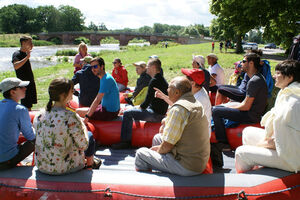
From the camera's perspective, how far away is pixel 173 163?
271 cm

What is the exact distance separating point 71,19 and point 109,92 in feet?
313

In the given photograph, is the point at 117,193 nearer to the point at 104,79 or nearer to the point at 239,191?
the point at 239,191

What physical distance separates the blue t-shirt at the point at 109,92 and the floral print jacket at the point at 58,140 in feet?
5.30

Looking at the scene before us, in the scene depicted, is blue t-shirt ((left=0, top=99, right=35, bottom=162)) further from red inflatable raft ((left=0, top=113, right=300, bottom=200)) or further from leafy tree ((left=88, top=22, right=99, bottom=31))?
leafy tree ((left=88, top=22, right=99, bottom=31))

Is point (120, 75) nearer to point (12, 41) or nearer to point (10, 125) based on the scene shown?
point (10, 125)

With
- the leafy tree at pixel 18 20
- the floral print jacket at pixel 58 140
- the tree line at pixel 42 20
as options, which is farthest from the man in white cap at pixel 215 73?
the leafy tree at pixel 18 20

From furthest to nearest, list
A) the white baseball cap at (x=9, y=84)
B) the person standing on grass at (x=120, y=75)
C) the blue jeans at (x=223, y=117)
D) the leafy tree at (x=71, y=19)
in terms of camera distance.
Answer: the leafy tree at (x=71, y=19)
the person standing on grass at (x=120, y=75)
the blue jeans at (x=223, y=117)
the white baseball cap at (x=9, y=84)

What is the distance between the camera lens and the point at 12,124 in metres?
2.80

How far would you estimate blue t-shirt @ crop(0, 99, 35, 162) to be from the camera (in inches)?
109

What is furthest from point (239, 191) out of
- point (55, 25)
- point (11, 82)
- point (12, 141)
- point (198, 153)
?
point (55, 25)

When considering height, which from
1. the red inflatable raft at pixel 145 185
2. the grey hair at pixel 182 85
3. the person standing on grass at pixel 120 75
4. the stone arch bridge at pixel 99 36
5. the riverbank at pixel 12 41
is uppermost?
the stone arch bridge at pixel 99 36

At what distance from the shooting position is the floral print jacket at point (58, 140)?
8.55 ft

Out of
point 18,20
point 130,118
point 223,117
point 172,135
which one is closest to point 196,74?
point 223,117

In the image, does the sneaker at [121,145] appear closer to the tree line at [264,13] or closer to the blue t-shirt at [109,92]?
the blue t-shirt at [109,92]
